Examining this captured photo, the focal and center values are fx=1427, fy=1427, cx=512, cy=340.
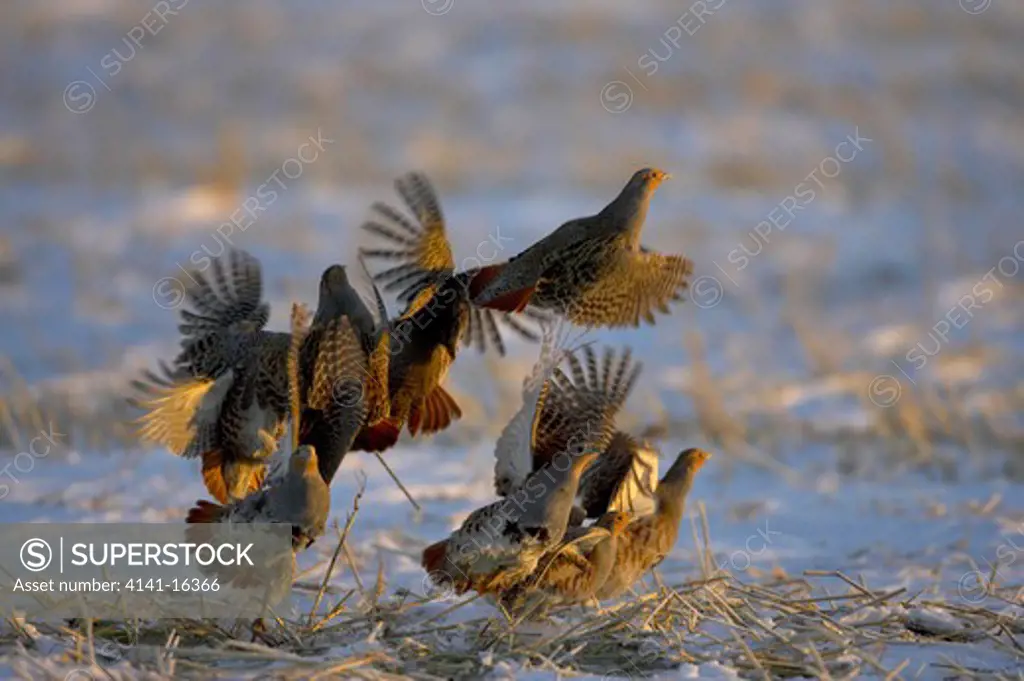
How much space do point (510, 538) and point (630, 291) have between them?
0.98 meters

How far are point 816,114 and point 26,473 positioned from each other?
1327 cm

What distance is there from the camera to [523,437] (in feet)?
17.1

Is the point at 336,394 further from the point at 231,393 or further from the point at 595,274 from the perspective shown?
the point at 595,274

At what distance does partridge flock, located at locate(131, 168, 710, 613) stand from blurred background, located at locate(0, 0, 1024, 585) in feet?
5.10

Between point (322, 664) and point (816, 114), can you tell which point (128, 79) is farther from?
point (322, 664)

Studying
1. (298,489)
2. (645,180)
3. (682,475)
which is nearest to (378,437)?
(298,489)

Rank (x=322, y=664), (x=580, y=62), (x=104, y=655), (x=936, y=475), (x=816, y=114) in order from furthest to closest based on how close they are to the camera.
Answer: (x=580, y=62)
(x=816, y=114)
(x=936, y=475)
(x=104, y=655)
(x=322, y=664)

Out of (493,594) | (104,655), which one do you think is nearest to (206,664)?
(104,655)

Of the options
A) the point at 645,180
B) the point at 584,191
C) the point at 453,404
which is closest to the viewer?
the point at 645,180

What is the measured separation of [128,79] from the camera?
1909cm

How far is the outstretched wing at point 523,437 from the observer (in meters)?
5.19

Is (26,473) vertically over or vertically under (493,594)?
over

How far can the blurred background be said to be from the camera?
859cm

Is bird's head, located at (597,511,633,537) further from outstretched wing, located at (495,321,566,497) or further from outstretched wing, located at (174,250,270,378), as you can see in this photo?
outstretched wing, located at (174,250,270,378)
